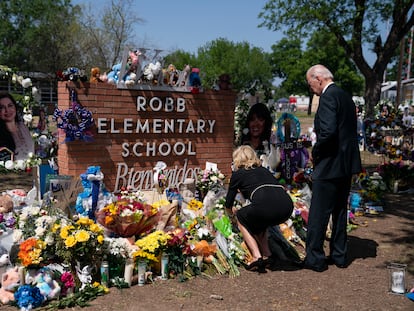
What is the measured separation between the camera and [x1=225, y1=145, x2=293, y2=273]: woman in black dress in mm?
4734

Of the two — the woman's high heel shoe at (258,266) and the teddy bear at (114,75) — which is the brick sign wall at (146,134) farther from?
the woman's high heel shoe at (258,266)

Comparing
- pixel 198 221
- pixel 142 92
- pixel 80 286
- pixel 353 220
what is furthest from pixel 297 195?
pixel 80 286

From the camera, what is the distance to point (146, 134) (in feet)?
21.1

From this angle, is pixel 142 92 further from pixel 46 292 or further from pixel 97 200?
pixel 46 292

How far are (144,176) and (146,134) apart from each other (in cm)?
58

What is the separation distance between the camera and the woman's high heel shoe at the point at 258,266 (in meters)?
4.78

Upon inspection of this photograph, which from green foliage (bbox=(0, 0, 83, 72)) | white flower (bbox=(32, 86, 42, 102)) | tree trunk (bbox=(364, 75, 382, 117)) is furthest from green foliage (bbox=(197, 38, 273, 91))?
white flower (bbox=(32, 86, 42, 102))

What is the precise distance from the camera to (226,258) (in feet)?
16.3

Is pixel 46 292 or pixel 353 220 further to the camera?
pixel 353 220

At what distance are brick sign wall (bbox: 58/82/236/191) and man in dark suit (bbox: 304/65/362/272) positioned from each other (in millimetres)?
2317

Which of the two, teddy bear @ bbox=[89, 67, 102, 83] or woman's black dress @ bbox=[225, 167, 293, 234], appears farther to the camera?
teddy bear @ bbox=[89, 67, 102, 83]

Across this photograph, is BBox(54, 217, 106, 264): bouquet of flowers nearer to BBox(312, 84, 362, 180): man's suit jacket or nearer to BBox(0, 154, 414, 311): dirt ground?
BBox(0, 154, 414, 311): dirt ground

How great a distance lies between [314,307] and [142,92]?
11.9ft

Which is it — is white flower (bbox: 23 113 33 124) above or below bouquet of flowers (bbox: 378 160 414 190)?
above
